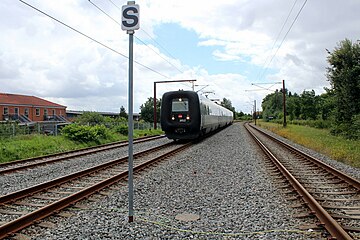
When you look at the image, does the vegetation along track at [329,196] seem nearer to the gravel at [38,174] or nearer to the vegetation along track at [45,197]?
the vegetation along track at [45,197]

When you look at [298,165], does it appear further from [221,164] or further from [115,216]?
[115,216]

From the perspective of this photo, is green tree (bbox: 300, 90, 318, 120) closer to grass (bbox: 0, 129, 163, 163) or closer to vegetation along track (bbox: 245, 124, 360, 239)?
grass (bbox: 0, 129, 163, 163)

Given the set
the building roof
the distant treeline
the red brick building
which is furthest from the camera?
the building roof

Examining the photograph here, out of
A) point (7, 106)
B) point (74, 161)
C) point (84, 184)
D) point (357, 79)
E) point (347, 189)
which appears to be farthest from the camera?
point (7, 106)

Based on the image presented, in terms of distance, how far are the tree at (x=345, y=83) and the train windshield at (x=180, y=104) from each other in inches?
432

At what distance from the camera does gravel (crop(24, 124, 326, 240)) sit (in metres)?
4.41

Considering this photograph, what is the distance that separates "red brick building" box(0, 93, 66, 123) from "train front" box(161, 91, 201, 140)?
29.0 m

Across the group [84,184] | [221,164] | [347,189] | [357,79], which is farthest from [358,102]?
[84,184]

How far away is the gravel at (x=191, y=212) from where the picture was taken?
4.41 meters

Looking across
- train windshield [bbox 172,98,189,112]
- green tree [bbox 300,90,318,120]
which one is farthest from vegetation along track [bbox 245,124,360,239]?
green tree [bbox 300,90,318,120]

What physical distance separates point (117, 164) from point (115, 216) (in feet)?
18.0

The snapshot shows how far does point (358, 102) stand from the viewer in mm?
21953

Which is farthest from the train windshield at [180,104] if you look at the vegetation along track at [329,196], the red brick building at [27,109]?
the red brick building at [27,109]

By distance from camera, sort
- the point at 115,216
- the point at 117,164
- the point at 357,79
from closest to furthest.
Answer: the point at 115,216, the point at 117,164, the point at 357,79
